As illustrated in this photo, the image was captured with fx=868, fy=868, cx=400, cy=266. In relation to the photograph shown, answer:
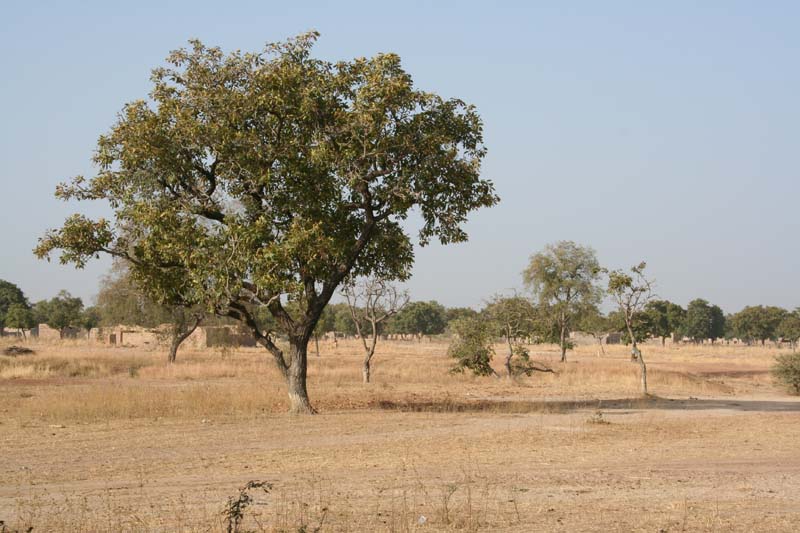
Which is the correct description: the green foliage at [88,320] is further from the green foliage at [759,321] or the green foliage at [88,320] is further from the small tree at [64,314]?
the green foliage at [759,321]

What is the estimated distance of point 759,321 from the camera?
127500 millimetres

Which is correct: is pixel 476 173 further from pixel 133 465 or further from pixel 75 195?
pixel 133 465

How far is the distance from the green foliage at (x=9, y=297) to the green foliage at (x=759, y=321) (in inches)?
4068

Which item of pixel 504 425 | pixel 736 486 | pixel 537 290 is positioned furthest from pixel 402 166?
pixel 537 290

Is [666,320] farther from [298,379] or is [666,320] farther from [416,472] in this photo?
[416,472]

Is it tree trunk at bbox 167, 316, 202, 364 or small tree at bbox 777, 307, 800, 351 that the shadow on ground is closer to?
tree trunk at bbox 167, 316, 202, 364

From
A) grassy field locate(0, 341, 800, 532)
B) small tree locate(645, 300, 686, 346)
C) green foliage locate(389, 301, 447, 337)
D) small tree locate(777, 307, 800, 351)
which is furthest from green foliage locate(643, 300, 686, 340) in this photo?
grassy field locate(0, 341, 800, 532)

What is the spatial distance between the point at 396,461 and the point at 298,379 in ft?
30.0

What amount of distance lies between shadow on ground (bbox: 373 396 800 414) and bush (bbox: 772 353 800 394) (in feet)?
16.6

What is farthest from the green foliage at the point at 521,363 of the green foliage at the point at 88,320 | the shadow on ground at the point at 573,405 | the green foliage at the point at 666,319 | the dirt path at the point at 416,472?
the green foliage at the point at 666,319

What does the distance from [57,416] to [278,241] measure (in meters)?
7.22

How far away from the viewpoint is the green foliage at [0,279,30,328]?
117 metres

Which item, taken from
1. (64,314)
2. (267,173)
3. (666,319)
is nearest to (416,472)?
(267,173)

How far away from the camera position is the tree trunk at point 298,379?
78.6ft
